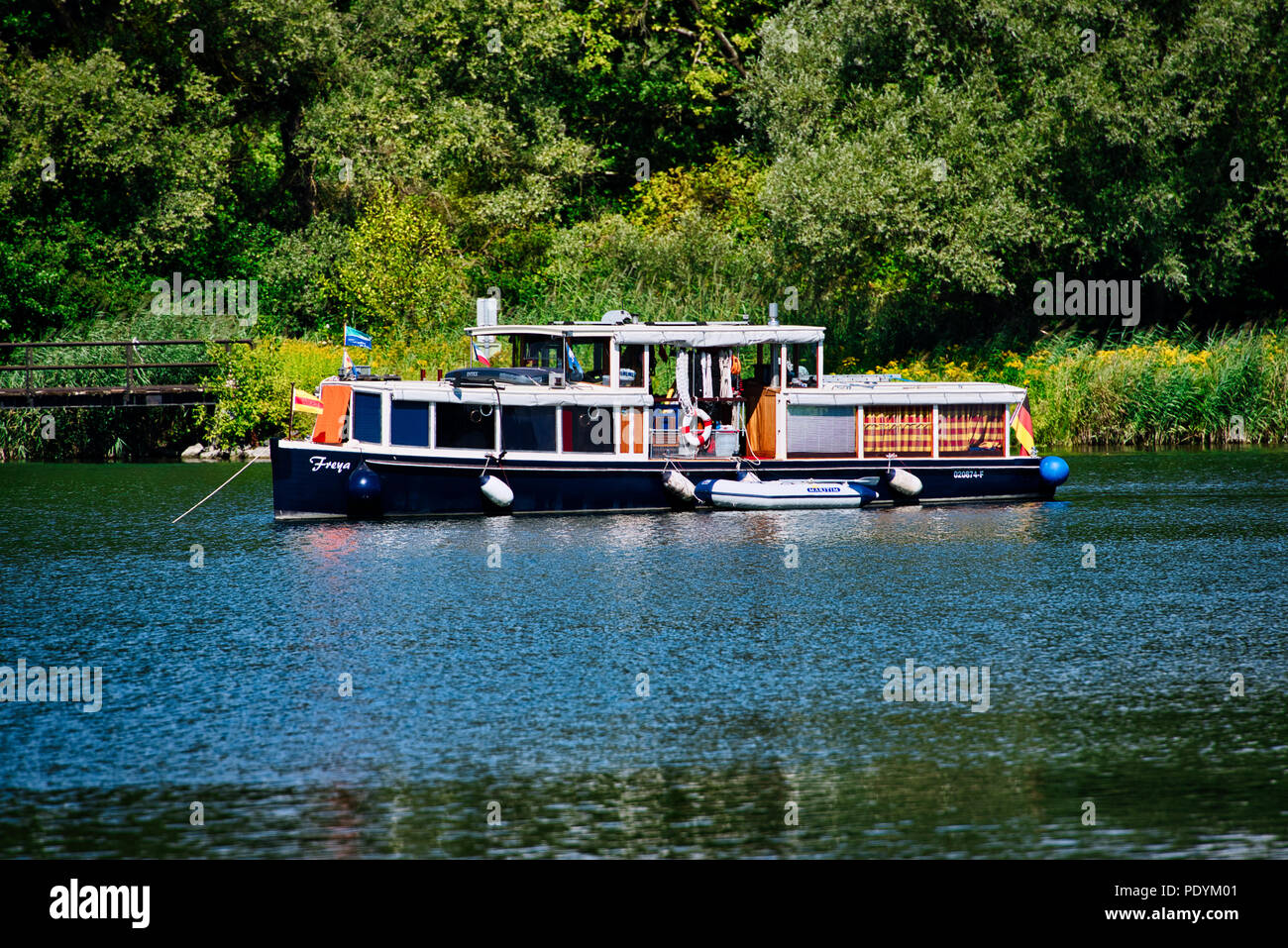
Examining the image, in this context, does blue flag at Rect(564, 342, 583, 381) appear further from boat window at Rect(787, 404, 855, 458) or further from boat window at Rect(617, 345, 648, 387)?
boat window at Rect(787, 404, 855, 458)

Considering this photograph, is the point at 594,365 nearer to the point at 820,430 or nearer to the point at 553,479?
the point at 553,479

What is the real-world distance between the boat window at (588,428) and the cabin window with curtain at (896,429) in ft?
19.0

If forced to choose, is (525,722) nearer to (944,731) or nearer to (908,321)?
(944,731)

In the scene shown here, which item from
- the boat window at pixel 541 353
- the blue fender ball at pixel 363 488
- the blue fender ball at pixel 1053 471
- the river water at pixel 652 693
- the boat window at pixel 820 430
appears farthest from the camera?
the blue fender ball at pixel 1053 471

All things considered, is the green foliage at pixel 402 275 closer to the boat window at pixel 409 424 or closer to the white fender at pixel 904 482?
the boat window at pixel 409 424

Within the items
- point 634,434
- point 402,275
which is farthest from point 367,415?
point 402,275

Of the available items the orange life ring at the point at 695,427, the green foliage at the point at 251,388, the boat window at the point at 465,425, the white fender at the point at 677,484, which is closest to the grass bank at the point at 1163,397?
the orange life ring at the point at 695,427

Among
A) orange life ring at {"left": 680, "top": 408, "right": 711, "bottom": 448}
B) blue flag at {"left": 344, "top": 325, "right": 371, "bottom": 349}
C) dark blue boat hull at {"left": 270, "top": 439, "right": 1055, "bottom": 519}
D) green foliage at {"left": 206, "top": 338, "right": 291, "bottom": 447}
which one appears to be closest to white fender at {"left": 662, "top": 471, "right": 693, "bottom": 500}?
dark blue boat hull at {"left": 270, "top": 439, "right": 1055, "bottom": 519}

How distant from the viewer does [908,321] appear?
48562 millimetres

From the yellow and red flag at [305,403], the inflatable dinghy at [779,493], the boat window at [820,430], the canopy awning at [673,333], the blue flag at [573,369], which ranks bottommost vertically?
the inflatable dinghy at [779,493]

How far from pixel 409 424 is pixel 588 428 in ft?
12.4

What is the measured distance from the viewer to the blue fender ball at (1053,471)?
3259cm

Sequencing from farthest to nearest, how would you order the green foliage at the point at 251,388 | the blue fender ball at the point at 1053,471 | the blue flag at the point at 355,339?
the green foliage at the point at 251,388 → the blue fender ball at the point at 1053,471 → the blue flag at the point at 355,339

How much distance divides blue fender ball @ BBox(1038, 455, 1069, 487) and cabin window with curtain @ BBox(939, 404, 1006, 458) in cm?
105
